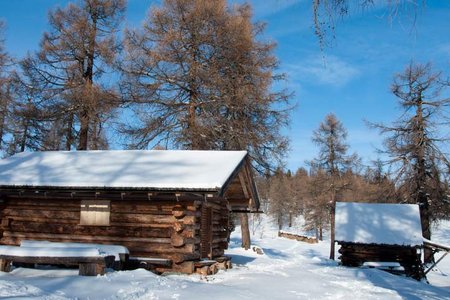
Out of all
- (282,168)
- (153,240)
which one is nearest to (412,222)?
(282,168)

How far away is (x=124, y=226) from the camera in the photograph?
1364 centimetres

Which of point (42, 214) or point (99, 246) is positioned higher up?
point (42, 214)

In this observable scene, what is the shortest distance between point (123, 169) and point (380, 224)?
57.4 feet

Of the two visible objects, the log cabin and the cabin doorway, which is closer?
the log cabin

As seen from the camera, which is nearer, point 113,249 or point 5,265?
point 5,265

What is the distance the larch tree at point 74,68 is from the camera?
74.3ft

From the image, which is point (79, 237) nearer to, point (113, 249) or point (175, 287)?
point (113, 249)

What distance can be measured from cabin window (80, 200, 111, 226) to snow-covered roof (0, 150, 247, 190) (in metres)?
0.85

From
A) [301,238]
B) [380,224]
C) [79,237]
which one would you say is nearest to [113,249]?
[79,237]

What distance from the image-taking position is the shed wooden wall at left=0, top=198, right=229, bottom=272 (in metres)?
13.2

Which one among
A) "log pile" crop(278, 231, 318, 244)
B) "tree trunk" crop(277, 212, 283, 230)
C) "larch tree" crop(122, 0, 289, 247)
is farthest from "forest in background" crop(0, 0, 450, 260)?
"tree trunk" crop(277, 212, 283, 230)

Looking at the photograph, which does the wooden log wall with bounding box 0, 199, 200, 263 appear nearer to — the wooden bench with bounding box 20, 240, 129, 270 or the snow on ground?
the wooden bench with bounding box 20, 240, 129, 270

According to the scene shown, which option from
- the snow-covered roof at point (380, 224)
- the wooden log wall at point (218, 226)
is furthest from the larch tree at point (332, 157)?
the wooden log wall at point (218, 226)

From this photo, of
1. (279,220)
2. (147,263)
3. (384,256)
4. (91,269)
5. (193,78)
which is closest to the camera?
(91,269)
